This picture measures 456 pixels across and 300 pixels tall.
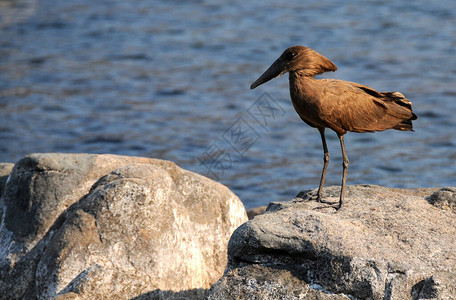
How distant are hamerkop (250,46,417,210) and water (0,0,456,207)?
3.74 metres

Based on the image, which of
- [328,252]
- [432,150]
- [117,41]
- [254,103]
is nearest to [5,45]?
[117,41]

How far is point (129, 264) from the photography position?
19.4 ft

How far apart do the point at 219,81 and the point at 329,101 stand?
8106 millimetres

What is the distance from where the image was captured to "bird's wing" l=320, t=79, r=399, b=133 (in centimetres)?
606

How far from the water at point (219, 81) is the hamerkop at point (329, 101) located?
3.74 meters

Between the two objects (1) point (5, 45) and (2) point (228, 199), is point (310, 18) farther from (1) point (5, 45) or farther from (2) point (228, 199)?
(2) point (228, 199)

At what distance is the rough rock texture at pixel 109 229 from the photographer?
588 centimetres

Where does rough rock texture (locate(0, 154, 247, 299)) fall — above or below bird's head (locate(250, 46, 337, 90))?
below

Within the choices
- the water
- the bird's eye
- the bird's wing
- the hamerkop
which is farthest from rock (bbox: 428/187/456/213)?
the water

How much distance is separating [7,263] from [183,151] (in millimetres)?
5362

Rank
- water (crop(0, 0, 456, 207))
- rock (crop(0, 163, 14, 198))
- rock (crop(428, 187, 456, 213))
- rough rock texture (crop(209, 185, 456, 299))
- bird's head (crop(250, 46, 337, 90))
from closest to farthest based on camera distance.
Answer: rough rock texture (crop(209, 185, 456, 299)), rock (crop(428, 187, 456, 213)), bird's head (crop(250, 46, 337, 90)), rock (crop(0, 163, 14, 198)), water (crop(0, 0, 456, 207))

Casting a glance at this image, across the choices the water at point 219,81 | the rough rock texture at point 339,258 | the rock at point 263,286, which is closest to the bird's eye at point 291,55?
the rough rock texture at point 339,258

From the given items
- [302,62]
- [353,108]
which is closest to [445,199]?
[353,108]

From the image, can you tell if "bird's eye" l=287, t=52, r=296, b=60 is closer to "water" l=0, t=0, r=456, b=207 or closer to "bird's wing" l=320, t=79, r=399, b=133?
"bird's wing" l=320, t=79, r=399, b=133
